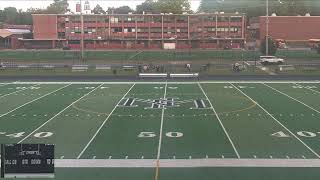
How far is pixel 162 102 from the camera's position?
3120 centimetres

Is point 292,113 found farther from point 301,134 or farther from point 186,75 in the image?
point 186,75

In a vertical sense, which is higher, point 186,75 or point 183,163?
point 186,75

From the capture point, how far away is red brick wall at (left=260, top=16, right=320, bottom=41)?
104562 mm

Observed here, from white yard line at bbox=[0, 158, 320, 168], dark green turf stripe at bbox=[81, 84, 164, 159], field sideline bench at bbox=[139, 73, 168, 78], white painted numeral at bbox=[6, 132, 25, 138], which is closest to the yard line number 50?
dark green turf stripe at bbox=[81, 84, 164, 159]

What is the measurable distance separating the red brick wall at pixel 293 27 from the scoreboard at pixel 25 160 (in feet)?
319

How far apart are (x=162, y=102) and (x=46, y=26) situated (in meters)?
80.5

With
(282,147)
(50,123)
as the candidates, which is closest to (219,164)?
(282,147)

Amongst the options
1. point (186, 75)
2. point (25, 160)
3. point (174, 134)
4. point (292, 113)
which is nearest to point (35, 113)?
point (174, 134)

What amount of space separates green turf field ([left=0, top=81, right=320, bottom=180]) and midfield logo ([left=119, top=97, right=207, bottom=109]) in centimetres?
6

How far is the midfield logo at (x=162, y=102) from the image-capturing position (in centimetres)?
2961

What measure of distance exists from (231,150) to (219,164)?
2204mm

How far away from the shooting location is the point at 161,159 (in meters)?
17.4

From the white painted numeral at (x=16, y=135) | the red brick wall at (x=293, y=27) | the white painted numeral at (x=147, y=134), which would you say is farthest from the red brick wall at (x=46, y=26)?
the white painted numeral at (x=147, y=134)

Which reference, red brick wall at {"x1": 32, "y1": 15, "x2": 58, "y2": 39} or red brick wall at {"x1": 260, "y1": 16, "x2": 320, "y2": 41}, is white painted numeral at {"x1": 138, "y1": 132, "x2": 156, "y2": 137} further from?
red brick wall at {"x1": 32, "y1": 15, "x2": 58, "y2": 39}
